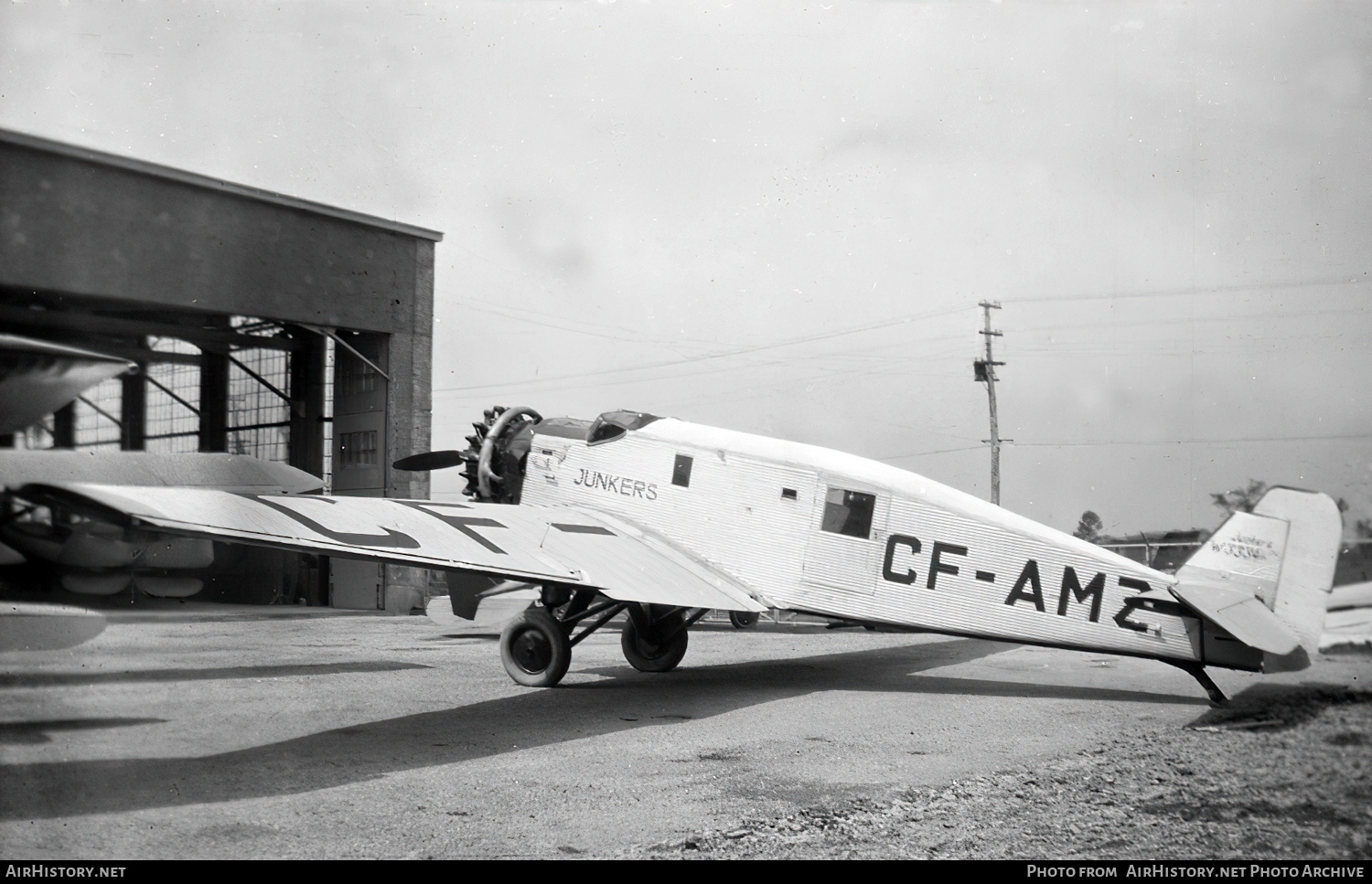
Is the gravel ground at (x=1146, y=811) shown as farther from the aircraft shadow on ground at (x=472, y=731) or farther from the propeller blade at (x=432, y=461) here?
the propeller blade at (x=432, y=461)

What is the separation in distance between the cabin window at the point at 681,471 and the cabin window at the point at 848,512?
1.64 meters

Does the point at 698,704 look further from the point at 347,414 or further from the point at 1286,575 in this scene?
the point at 1286,575

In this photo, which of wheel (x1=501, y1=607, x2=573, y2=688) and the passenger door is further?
wheel (x1=501, y1=607, x2=573, y2=688)

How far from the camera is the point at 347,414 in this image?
6.29 metres

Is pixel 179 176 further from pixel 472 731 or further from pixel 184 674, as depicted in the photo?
pixel 184 674

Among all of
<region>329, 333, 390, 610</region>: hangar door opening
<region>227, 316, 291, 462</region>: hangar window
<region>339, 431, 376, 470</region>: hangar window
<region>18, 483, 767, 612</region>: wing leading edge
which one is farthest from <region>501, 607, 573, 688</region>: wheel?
<region>227, 316, 291, 462</region>: hangar window

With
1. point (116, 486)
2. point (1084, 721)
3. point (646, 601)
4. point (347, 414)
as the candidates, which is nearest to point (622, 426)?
point (646, 601)

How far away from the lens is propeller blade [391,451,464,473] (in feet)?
38.5

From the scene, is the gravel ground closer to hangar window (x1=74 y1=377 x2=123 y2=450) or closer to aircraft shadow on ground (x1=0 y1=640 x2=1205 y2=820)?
aircraft shadow on ground (x1=0 y1=640 x2=1205 y2=820)

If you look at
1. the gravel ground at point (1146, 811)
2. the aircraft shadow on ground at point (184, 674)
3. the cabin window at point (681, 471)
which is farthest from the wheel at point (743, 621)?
the gravel ground at point (1146, 811)

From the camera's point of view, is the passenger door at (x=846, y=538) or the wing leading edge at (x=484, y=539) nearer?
the wing leading edge at (x=484, y=539)

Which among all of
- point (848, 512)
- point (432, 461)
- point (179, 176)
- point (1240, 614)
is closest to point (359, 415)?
point (179, 176)

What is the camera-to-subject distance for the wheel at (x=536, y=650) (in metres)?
9.31

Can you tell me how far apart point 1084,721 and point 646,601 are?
Result: 3872 mm
